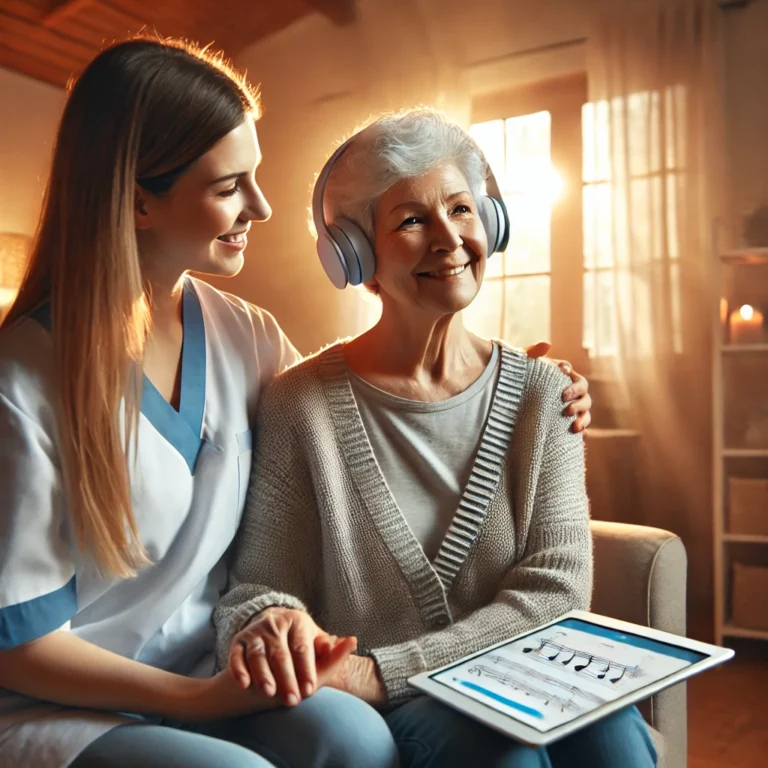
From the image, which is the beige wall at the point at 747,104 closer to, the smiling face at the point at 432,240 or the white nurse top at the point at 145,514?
the smiling face at the point at 432,240

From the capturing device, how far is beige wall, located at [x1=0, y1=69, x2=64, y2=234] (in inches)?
134

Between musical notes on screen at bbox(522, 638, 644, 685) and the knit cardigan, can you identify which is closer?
musical notes on screen at bbox(522, 638, 644, 685)

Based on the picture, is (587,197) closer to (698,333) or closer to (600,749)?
(698,333)

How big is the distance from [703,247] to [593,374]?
0.58 metres

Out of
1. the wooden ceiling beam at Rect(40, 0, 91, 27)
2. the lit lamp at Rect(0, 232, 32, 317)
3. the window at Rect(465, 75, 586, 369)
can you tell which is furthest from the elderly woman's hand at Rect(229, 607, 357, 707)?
the wooden ceiling beam at Rect(40, 0, 91, 27)

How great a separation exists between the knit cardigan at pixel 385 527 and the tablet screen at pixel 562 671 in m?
0.13

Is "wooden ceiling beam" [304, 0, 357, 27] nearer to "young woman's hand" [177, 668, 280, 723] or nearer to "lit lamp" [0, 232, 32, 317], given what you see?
"lit lamp" [0, 232, 32, 317]

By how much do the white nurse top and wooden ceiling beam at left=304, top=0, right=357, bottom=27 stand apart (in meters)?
2.59

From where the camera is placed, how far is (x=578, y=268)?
3189 mm

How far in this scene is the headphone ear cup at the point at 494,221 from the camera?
1296 millimetres

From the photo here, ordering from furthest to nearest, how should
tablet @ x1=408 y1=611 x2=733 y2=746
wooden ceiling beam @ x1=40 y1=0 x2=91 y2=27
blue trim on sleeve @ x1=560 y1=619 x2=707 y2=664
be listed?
wooden ceiling beam @ x1=40 y1=0 x2=91 y2=27, blue trim on sleeve @ x1=560 y1=619 x2=707 y2=664, tablet @ x1=408 y1=611 x2=733 y2=746

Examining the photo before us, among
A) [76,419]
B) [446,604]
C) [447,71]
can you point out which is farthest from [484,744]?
[447,71]

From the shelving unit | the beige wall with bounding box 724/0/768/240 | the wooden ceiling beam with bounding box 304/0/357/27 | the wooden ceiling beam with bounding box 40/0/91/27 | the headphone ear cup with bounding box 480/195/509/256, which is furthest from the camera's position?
the wooden ceiling beam with bounding box 304/0/357/27

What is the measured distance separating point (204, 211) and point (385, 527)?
498mm
